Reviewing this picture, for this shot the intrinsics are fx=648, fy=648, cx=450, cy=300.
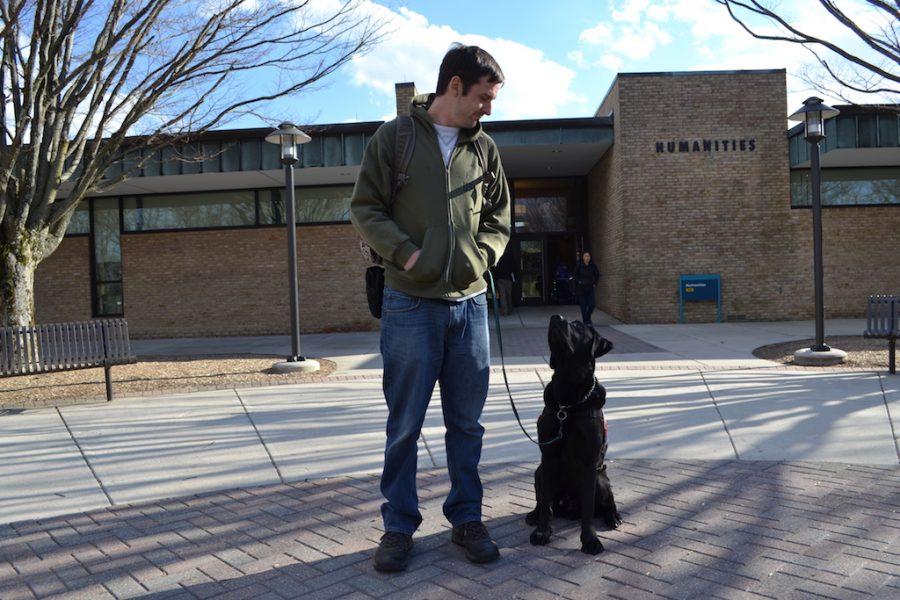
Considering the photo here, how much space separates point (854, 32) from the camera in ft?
30.0

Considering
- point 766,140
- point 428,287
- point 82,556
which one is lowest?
point 82,556

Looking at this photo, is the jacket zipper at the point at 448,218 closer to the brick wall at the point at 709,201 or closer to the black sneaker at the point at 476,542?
the black sneaker at the point at 476,542

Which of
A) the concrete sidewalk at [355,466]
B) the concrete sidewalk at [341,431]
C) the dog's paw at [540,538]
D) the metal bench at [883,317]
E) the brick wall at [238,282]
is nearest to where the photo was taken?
the concrete sidewalk at [355,466]

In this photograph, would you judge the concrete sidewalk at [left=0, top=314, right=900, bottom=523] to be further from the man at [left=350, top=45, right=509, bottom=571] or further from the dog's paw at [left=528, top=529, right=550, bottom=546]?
the man at [left=350, top=45, right=509, bottom=571]

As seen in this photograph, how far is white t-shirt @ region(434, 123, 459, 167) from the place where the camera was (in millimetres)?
2832

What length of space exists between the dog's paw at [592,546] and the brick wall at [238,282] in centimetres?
1318

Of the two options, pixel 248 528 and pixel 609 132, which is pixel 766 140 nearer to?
pixel 609 132

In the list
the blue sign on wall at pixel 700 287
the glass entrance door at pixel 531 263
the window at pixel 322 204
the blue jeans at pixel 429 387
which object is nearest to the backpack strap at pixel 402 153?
the blue jeans at pixel 429 387

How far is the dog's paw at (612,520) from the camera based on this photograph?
315cm

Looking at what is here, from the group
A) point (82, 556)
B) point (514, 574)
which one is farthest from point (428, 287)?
point (82, 556)

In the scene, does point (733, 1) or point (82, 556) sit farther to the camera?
point (733, 1)

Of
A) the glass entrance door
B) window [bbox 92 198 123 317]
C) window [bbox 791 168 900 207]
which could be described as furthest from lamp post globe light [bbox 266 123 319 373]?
window [bbox 791 168 900 207]

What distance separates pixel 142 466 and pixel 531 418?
300 centimetres

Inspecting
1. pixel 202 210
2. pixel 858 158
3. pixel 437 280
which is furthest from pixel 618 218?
pixel 437 280
